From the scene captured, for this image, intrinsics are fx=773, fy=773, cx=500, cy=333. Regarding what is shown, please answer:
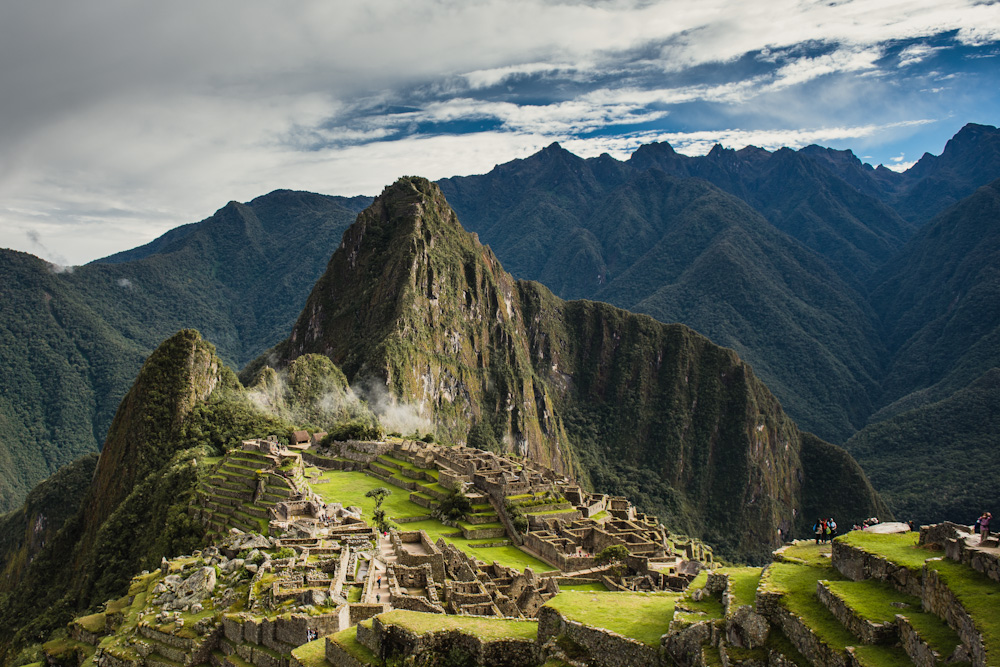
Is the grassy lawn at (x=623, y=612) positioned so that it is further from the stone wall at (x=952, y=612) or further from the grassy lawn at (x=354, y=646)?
the stone wall at (x=952, y=612)

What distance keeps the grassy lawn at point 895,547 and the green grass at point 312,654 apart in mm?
11982

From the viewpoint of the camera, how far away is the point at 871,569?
15.3 meters

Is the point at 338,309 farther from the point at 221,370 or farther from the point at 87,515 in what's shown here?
the point at 87,515

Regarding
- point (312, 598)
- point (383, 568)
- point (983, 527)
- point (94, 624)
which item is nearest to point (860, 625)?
point (983, 527)

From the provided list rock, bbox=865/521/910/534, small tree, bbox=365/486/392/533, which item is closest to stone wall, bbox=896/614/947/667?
rock, bbox=865/521/910/534

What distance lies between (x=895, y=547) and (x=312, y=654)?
1330cm

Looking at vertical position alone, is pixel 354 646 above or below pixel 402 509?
above

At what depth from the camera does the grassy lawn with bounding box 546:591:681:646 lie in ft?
52.3

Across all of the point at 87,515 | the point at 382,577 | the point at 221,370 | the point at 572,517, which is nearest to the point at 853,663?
the point at 382,577

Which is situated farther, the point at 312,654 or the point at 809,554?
the point at 809,554

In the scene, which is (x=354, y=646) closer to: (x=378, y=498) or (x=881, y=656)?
(x=881, y=656)

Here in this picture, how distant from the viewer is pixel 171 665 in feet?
73.2

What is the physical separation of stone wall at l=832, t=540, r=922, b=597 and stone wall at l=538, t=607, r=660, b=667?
4.48m

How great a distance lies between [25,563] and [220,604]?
274ft
